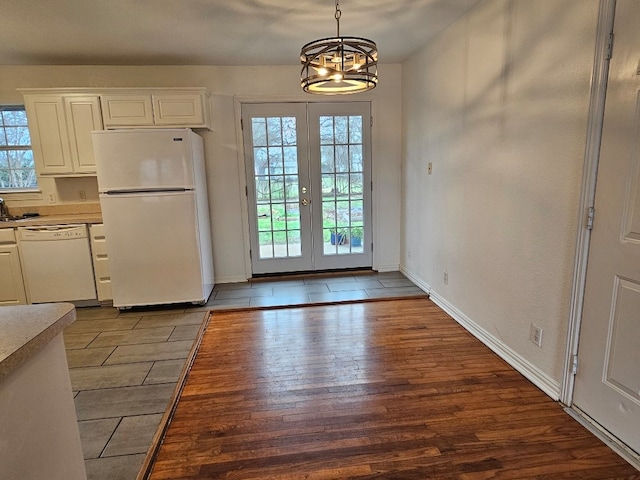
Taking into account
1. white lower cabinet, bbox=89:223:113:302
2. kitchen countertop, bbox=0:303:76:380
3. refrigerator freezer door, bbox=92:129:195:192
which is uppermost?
refrigerator freezer door, bbox=92:129:195:192

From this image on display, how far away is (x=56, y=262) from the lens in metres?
3.55

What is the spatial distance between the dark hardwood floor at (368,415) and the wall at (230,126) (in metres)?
1.68

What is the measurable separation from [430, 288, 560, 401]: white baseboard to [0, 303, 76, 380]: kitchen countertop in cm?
238

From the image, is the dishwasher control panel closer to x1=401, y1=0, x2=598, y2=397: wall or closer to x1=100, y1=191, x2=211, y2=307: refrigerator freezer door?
x1=100, y1=191, x2=211, y2=307: refrigerator freezer door

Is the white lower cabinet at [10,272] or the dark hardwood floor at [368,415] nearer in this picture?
the dark hardwood floor at [368,415]

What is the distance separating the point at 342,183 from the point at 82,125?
276cm

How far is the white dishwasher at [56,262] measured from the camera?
138 inches

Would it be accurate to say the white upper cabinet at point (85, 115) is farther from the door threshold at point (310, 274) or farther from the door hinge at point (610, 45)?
the door hinge at point (610, 45)

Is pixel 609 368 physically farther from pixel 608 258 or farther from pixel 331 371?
pixel 331 371

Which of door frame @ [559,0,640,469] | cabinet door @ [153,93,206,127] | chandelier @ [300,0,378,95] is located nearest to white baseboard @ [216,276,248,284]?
cabinet door @ [153,93,206,127]

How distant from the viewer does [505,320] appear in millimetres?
2549

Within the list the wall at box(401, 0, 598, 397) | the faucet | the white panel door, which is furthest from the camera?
the faucet

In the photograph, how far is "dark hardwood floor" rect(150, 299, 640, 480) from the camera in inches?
66.0

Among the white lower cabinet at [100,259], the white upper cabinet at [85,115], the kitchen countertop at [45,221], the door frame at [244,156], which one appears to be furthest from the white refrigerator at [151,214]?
the door frame at [244,156]
